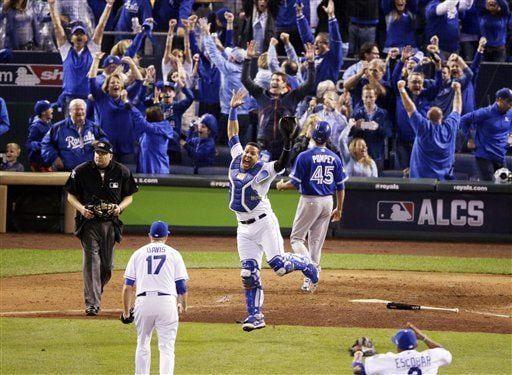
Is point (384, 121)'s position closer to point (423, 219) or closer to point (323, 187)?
point (423, 219)

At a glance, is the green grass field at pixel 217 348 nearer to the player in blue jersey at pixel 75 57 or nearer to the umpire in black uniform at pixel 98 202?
the umpire in black uniform at pixel 98 202

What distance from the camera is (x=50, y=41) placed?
70.4 ft

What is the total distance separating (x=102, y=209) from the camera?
40.9 ft

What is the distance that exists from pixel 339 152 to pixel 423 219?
6.66 ft

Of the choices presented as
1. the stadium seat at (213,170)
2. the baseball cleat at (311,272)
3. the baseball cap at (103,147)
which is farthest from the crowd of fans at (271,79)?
the baseball cap at (103,147)

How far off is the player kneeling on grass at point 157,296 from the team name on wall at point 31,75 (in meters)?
12.0

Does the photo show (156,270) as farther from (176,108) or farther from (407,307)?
(176,108)

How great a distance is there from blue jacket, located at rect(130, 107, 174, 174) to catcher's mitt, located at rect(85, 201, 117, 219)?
6.44 m

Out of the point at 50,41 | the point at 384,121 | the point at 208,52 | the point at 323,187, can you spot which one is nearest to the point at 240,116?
the point at 208,52

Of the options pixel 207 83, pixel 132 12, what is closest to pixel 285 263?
pixel 207 83

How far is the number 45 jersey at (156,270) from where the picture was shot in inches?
375

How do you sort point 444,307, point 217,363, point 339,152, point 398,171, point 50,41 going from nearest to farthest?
point 217,363
point 444,307
point 339,152
point 398,171
point 50,41

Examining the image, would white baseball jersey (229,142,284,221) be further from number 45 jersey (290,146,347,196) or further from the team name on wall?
the team name on wall

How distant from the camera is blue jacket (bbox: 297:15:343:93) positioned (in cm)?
1969
